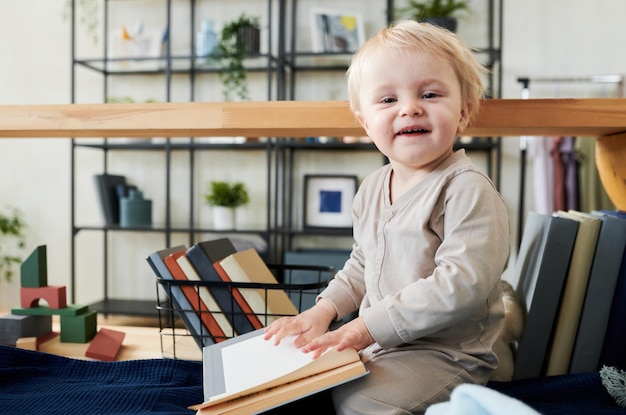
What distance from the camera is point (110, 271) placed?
11.8ft

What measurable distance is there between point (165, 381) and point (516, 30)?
3.02 meters

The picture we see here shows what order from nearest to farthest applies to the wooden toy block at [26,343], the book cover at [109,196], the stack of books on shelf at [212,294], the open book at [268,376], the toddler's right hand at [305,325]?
the open book at [268,376] < the toddler's right hand at [305,325] < the stack of books on shelf at [212,294] < the wooden toy block at [26,343] < the book cover at [109,196]

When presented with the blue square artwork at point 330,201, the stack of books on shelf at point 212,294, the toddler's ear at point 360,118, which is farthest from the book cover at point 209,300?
the blue square artwork at point 330,201

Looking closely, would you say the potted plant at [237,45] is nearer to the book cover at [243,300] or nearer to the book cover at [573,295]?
the book cover at [243,300]

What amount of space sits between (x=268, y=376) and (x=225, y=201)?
2.56 metres

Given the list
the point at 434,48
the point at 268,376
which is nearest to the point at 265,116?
the point at 434,48

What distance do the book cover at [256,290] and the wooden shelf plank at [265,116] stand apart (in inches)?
9.1

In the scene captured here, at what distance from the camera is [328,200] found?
3346 mm

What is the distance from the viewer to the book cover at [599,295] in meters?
0.89

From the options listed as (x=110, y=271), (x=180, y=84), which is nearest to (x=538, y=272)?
(x=180, y=84)

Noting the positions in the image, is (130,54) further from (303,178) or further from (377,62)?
(377,62)

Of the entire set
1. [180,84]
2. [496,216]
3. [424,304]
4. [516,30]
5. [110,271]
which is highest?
[516,30]

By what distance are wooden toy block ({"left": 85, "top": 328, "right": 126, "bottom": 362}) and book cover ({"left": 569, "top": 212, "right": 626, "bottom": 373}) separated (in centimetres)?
78

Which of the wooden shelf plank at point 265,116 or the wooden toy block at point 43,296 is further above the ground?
the wooden shelf plank at point 265,116
